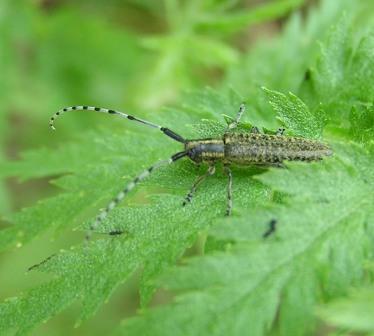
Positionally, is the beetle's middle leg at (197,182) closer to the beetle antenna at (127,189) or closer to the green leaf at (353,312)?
the beetle antenna at (127,189)

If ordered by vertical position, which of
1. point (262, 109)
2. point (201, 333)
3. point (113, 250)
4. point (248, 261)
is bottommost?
point (201, 333)

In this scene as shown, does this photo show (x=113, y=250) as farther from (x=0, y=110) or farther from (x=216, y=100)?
(x=0, y=110)

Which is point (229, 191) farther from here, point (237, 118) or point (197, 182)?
point (237, 118)

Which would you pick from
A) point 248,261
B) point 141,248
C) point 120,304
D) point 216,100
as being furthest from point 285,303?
point 120,304

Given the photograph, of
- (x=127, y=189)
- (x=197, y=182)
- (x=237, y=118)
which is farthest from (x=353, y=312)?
(x=237, y=118)

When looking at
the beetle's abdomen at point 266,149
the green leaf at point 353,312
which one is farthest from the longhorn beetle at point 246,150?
the green leaf at point 353,312

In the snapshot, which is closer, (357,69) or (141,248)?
(141,248)
